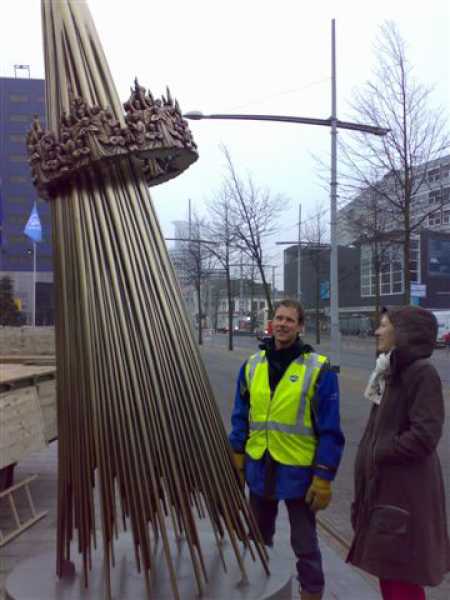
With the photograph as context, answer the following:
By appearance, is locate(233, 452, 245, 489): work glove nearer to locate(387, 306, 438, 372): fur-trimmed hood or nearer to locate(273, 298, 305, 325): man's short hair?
locate(273, 298, 305, 325): man's short hair

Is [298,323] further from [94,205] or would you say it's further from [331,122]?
[331,122]

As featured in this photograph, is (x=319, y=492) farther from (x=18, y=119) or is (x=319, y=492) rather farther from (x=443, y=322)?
(x=18, y=119)

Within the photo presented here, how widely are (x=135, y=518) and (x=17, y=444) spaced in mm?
2681

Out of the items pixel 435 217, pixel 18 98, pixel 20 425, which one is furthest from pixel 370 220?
pixel 18 98

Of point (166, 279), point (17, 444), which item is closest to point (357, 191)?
point (17, 444)

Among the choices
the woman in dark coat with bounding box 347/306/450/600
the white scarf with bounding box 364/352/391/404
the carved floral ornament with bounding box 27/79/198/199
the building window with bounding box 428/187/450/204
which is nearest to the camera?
the woman in dark coat with bounding box 347/306/450/600

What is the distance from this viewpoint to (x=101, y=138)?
11.3 feet

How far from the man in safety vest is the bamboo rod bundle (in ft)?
0.64

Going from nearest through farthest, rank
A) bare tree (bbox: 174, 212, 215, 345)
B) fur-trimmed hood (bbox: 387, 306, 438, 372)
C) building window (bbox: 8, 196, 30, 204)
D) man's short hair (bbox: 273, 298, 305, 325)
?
fur-trimmed hood (bbox: 387, 306, 438, 372)
man's short hair (bbox: 273, 298, 305, 325)
bare tree (bbox: 174, 212, 215, 345)
building window (bbox: 8, 196, 30, 204)

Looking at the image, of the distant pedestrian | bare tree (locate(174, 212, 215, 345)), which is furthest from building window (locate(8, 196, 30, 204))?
the distant pedestrian

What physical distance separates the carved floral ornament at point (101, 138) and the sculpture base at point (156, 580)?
1.96 meters

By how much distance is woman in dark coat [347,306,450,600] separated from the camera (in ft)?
10.3

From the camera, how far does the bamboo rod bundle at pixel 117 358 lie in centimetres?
338

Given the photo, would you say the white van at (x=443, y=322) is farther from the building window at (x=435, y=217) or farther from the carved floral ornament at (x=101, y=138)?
the carved floral ornament at (x=101, y=138)
